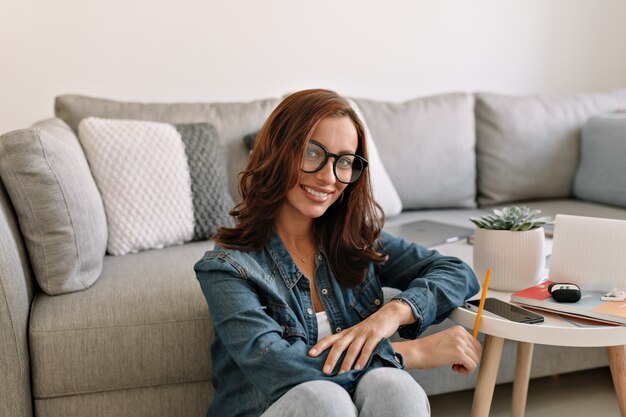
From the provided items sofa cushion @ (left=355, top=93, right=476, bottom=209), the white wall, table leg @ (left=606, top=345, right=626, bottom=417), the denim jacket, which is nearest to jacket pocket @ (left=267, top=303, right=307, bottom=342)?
the denim jacket

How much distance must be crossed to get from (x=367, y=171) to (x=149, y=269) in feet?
2.38

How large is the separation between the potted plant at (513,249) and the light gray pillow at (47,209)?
91 centimetres

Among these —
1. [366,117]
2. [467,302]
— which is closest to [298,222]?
[467,302]

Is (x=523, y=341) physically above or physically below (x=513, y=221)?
below

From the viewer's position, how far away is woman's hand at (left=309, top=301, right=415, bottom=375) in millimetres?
1219

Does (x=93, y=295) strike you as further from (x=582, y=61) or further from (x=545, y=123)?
(x=582, y=61)

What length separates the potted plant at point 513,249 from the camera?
4.86 ft

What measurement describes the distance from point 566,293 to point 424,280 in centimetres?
26

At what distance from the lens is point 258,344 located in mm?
1198

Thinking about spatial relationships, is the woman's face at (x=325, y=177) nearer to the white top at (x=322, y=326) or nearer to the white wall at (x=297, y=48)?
the white top at (x=322, y=326)

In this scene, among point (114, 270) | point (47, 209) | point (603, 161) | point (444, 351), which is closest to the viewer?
point (444, 351)

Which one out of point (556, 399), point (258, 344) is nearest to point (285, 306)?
point (258, 344)

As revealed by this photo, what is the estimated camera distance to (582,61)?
3295 mm

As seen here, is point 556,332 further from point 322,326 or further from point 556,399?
point 556,399
